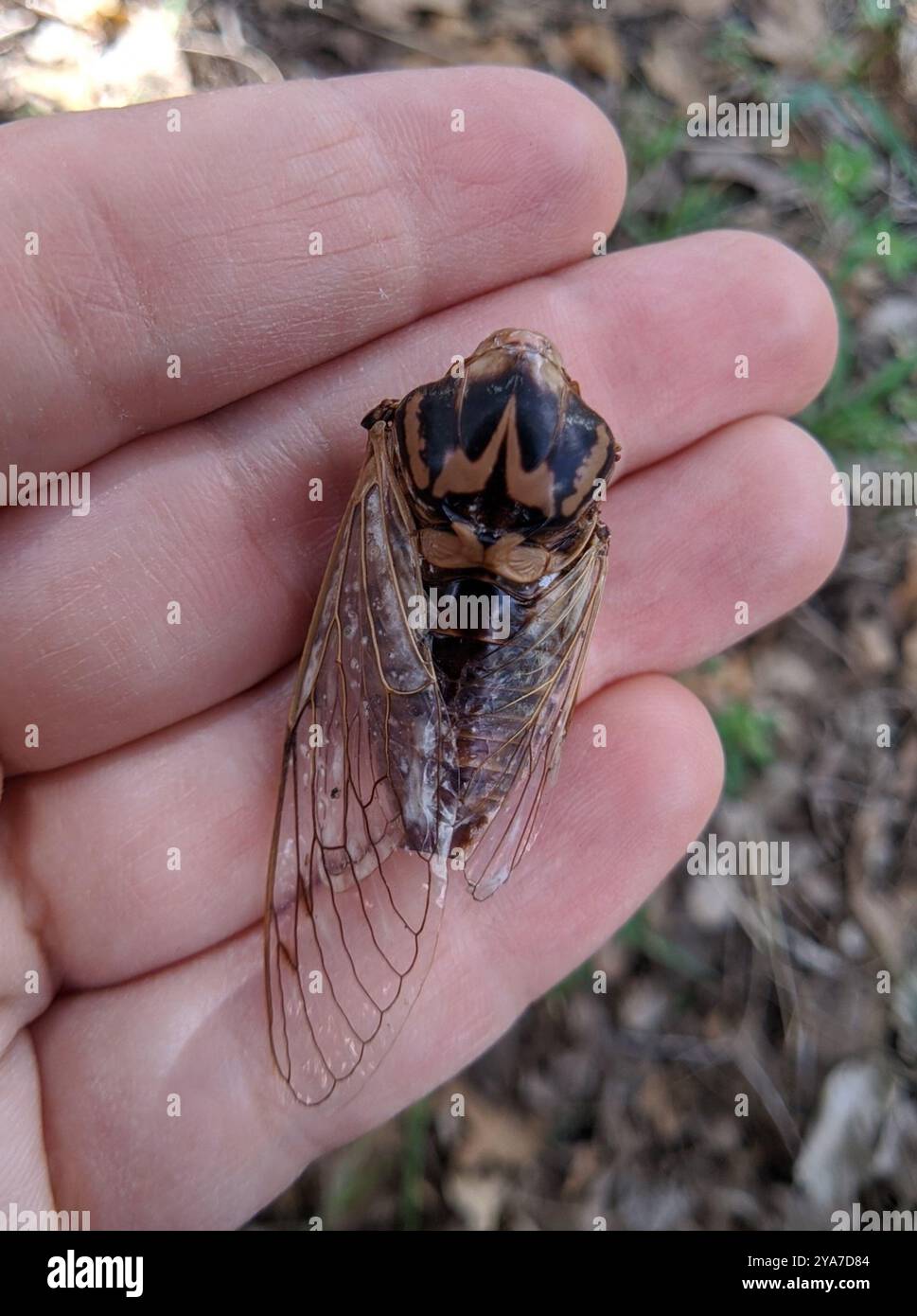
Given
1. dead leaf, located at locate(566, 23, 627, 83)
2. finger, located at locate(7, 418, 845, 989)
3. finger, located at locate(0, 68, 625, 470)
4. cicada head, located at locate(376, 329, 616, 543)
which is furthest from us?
dead leaf, located at locate(566, 23, 627, 83)

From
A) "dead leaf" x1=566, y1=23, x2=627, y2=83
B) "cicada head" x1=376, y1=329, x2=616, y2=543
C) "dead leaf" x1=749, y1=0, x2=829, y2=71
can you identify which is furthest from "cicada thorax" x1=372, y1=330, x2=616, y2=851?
"dead leaf" x1=749, y1=0, x2=829, y2=71

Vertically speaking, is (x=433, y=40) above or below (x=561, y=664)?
above

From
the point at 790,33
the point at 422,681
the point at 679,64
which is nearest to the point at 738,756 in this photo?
the point at 422,681

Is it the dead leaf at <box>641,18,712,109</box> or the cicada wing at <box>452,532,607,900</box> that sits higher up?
the dead leaf at <box>641,18,712,109</box>

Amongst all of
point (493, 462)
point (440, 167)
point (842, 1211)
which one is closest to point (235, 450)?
point (493, 462)

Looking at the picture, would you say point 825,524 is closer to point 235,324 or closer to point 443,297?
point 443,297

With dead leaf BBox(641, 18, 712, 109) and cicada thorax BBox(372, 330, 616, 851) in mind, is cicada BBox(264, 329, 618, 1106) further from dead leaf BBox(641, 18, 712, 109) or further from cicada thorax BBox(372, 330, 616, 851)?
dead leaf BBox(641, 18, 712, 109)

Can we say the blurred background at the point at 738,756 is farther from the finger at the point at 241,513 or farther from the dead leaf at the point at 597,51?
the finger at the point at 241,513

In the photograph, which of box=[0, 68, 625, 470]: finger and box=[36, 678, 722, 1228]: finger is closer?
box=[0, 68, 625, 470]: finger
